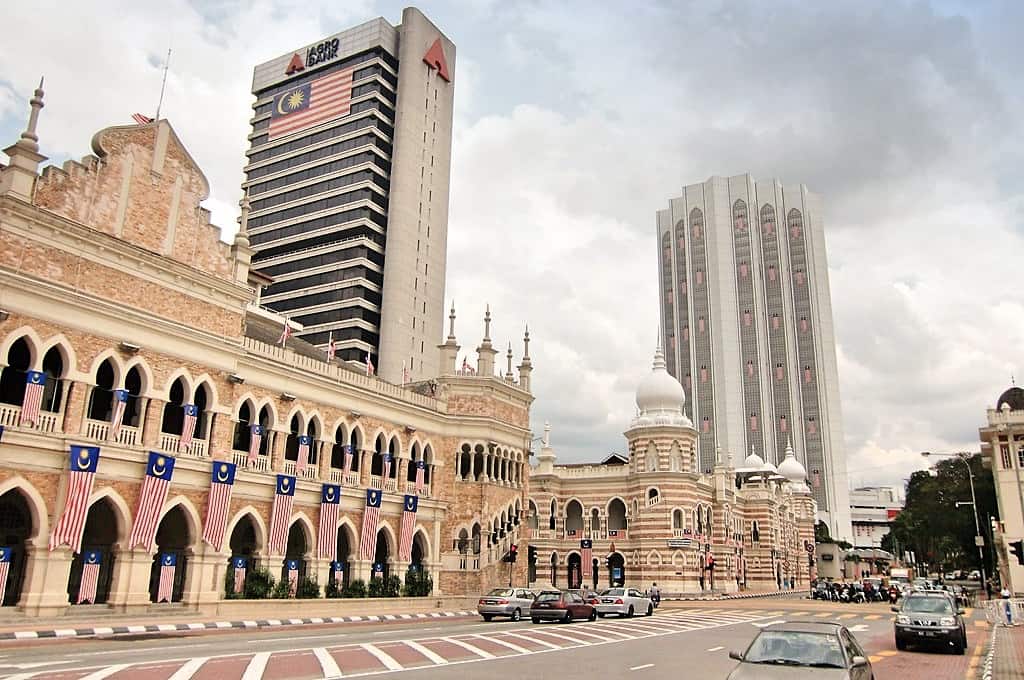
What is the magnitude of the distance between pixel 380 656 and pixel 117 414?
13305mm

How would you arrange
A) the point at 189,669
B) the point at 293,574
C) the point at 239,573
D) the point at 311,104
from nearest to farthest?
the point at 189,669 < the point at 239,573 < the point at 293,574 < the point at 311,104

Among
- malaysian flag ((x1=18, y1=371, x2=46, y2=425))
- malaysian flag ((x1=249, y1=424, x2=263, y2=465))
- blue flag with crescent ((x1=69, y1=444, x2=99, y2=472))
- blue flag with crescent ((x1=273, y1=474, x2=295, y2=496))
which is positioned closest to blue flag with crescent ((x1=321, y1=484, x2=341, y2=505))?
blue flag with crescent ((x1=273, y1=474, x2=295, y2=496))

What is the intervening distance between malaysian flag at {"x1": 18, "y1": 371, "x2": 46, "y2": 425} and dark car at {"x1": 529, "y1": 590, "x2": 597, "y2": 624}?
54.7ft

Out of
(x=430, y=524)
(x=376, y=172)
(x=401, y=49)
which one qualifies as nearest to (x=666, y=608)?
(x=430, y=524)

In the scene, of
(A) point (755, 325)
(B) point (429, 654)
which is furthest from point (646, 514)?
(A) point (755, 325)

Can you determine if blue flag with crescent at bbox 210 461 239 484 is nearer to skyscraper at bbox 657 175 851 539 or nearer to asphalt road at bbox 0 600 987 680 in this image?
asphalt road at bbox 0 600 987 680

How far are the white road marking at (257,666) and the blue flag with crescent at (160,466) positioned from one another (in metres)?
10.5

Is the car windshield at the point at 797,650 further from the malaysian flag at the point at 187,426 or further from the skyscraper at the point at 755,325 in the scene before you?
the skyscraper at the point at 755,325

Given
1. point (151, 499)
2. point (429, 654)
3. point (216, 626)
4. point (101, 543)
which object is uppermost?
point (151, 499)

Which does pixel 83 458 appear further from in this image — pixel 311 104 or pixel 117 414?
pixel 311 104

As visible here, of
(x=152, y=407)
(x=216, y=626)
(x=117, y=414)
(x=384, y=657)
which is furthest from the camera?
(x=152, y=407)

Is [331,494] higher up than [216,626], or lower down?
higher up

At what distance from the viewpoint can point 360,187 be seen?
82.4 metres

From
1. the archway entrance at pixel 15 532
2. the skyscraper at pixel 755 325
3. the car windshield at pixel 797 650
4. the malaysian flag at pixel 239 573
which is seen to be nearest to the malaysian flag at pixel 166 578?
the malaysian flag at pixel 239 573
